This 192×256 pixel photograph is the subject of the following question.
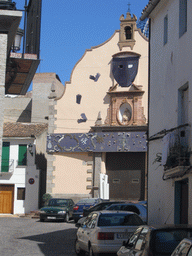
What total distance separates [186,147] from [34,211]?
25.4 metres

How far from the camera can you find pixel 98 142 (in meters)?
38.4

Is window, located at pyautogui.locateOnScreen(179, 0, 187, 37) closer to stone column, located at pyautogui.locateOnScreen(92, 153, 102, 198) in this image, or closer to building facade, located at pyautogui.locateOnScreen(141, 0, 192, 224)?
building facade, located at pyautogui.locateOnScreen(141, 0, 192, 224)

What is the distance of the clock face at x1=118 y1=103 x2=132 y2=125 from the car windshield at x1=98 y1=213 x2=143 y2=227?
2375 cm

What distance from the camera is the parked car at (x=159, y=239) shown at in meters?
9.20

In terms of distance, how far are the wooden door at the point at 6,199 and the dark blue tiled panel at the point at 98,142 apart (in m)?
4.82

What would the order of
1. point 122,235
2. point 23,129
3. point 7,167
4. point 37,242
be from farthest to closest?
point 23,129
point 7,167
point 37,242
point 122,235

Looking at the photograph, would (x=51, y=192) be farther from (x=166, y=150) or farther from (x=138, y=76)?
(x=166, y=150)

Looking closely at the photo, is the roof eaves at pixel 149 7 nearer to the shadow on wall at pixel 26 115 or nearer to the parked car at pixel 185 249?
the parked car at pixel 185 249

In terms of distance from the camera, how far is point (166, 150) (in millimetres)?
16047

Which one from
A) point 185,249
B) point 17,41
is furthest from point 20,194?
point 185,249

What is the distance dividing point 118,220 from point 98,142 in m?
23.8

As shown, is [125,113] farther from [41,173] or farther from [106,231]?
[106,231]

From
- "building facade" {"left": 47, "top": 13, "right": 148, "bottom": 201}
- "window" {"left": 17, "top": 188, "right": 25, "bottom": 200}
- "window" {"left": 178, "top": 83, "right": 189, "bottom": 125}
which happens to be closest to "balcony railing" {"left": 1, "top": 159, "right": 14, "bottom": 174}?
"window" {"left": 17, "top": 188, "right": 25, "bottom": 200}

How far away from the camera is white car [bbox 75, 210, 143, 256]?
543 inches
